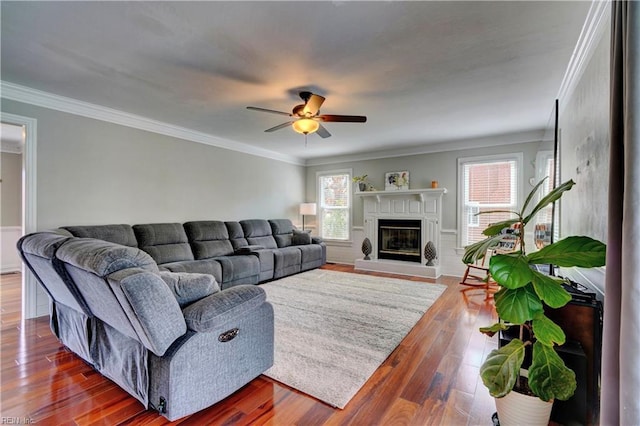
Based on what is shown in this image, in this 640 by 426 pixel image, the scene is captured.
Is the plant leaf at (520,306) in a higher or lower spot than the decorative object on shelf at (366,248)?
higher

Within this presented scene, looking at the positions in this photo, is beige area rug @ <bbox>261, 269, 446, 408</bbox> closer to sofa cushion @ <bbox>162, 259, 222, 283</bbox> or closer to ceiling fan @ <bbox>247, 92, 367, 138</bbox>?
sofa cushion @ <bbox>162, 259, 222, 283</bbox>

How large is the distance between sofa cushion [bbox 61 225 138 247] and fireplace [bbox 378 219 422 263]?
4.53 metres

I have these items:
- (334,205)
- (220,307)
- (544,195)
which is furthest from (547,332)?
(334,205)

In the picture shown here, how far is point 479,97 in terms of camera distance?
340 cm

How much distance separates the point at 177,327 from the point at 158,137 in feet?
12.4

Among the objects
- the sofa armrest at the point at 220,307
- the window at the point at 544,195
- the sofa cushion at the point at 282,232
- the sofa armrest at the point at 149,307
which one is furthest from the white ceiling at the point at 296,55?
the sofa cushion at the point at 282,232

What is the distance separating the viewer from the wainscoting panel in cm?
544

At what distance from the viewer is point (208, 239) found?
4.70 m

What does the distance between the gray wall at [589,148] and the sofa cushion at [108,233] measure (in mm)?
4672

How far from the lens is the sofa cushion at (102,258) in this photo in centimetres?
154

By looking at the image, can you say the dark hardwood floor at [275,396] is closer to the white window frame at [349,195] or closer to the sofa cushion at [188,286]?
the sofa cushion at [188,286]

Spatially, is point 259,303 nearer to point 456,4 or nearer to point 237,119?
point 456,4

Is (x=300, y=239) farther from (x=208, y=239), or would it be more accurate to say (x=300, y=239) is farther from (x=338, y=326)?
(x=338, y=326)

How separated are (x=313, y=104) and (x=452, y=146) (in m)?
3.64
